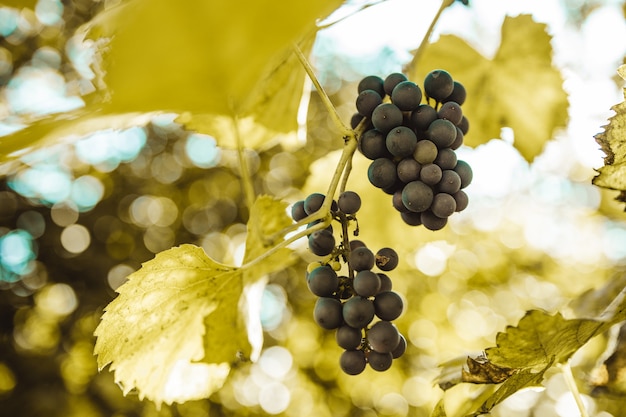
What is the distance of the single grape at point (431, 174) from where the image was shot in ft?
2.73

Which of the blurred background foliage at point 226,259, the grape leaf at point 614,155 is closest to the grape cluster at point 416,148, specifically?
the grape leaf at point 614,155

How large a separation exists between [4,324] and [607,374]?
4.73 meters

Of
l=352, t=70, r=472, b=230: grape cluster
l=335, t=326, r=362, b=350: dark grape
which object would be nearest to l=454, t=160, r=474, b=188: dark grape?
l=352, t=70, r=472, b=230: grape cluster

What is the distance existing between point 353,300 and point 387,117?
11.6 inches

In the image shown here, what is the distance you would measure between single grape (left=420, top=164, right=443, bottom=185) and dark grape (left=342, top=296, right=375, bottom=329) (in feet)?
0.72

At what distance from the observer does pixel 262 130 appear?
118cm

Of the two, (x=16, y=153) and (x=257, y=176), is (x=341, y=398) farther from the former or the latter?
(x=16, y=153)

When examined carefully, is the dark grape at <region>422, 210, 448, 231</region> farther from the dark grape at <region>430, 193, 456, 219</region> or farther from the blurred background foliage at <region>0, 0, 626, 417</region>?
the blurred background foliage at <region>0, 0, 626, 417</region>

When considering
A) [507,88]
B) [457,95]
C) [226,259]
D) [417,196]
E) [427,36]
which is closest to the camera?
[417,196]

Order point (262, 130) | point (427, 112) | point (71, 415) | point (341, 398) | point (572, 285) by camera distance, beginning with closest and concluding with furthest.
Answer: point (427, 112) < point (262, 130) < point (71, 415) < point (572, 285) < point (341, 398)

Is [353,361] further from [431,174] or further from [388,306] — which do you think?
[431,174]

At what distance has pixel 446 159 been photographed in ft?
2.82

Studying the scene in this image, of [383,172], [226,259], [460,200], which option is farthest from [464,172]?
[226,259]

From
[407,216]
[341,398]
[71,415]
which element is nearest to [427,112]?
[407,216]
